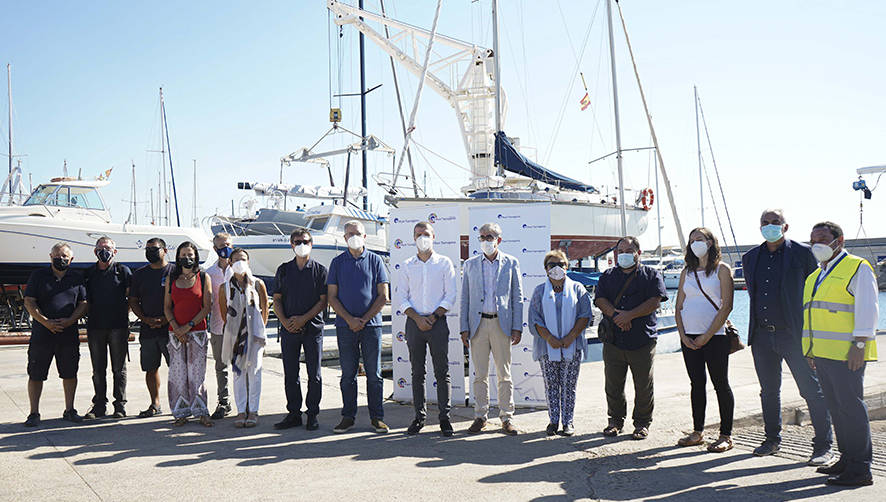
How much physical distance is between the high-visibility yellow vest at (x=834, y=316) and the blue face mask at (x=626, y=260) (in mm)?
1498

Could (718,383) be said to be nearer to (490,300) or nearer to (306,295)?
(490,300)

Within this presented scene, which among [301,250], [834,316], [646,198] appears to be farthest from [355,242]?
[646,198]

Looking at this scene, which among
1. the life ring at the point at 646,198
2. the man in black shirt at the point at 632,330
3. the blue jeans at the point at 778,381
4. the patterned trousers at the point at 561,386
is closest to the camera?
the blue jeans at the point at 778,381

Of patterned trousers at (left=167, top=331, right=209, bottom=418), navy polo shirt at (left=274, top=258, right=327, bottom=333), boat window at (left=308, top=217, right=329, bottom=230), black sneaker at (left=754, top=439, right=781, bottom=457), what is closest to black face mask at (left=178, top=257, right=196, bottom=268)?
patterned trousers at (left=167, top=331, right=209, bottom=418)

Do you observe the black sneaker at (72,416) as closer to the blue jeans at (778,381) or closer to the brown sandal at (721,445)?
the brown sandal at (721,445)

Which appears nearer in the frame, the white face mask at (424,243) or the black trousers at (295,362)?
the white face mask at (424,243)

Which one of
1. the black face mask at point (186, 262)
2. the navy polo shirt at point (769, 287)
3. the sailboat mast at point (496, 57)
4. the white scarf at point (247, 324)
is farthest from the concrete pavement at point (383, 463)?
the sailboat mast at point (496, 57)

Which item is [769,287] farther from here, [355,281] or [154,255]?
[154,255]

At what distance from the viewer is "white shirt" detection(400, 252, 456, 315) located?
246 inches

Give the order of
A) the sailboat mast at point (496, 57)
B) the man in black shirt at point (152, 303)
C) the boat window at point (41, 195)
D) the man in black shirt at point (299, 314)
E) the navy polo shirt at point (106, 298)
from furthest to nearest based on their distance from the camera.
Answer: the sailboat mast at point (496, 57) < the boat window at point (41, 195) < the navy polo shirt at point (106, 298) < the man in black shirt at point (152, 303) < the man in black shirt at point (299, 314)

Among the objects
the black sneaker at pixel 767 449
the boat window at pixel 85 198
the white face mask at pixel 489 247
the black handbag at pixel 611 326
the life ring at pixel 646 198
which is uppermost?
the life ring at pixel 646 198

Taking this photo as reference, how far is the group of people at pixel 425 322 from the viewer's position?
5.27 metres

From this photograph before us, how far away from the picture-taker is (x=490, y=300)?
628 centimetres

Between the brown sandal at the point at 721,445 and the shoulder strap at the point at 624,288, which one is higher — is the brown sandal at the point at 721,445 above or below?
below
